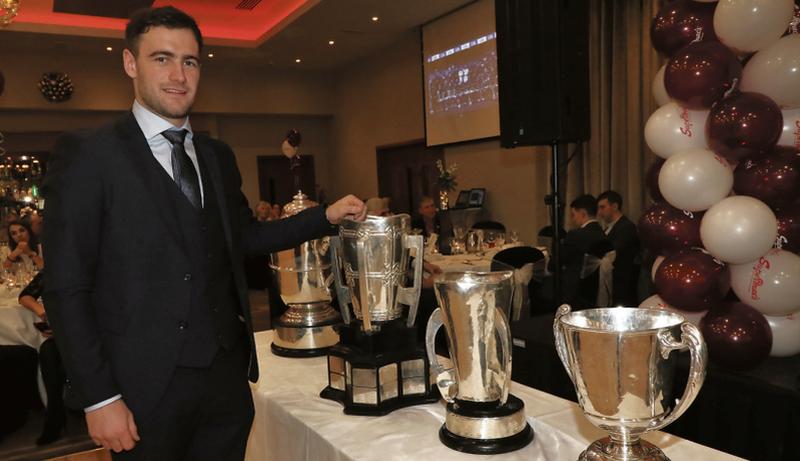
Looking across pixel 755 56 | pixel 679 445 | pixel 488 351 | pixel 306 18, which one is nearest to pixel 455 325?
pixel 488 351

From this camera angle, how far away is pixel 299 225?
154cm

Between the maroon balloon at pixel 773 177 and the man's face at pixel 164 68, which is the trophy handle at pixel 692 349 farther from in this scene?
the maroon balloon at pixel 773 177

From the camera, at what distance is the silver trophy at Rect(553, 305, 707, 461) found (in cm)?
77

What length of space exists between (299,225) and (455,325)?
0.65m

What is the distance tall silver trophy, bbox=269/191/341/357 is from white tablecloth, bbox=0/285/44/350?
8.11ft

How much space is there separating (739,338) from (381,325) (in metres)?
1.53

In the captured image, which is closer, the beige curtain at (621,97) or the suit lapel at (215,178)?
the suit lapel at (215,178)

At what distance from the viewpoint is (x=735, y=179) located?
7.59ft

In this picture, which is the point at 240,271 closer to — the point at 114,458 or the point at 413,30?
the point at 114,458

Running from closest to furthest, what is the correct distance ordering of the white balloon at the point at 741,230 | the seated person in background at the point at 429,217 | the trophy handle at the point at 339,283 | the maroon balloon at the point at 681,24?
the trophy handle at the point at 339,283 → the white balloon at the point at 741,230 → the maroon balloon at the point at 681,24 → the seated person in background at the point at 429,217

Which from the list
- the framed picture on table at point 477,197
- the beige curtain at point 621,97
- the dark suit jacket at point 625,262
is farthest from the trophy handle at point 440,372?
the framed picture on table at point 477,197

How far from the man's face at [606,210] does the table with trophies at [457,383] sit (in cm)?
399

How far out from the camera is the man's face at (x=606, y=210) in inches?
198

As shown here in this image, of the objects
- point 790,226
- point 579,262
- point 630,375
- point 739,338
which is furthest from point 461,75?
point 630,375
